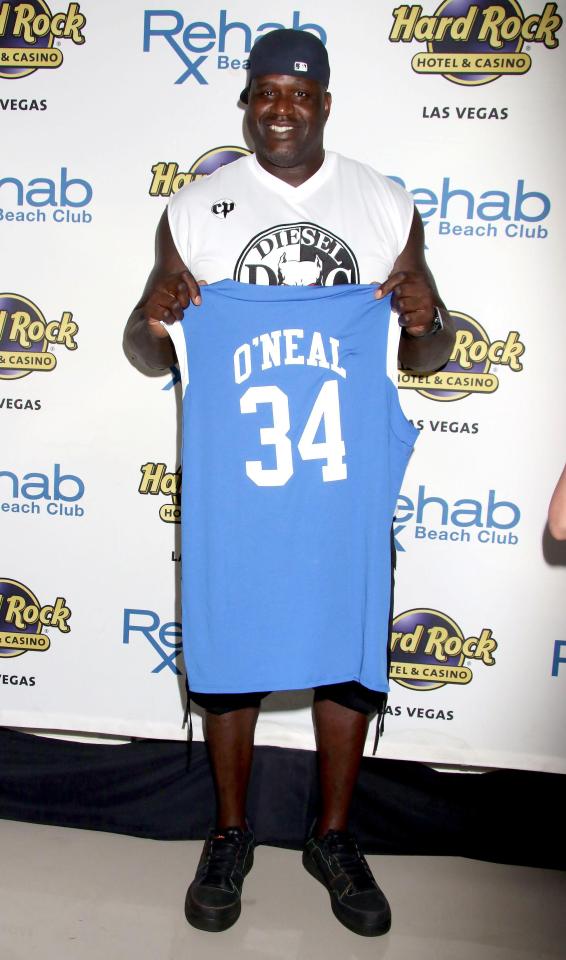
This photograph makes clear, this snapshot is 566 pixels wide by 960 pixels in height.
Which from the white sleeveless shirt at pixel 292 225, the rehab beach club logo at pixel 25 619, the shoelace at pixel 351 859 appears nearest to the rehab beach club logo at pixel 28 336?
the white sleeveless shirt at pixel 292 225

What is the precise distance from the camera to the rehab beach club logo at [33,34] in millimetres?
1995

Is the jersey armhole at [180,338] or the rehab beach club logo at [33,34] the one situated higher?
the rehab beach club logo at [33,34]

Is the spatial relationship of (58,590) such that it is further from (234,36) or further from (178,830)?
(234,36)

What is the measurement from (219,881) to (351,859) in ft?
0.97

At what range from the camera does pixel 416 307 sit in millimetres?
1621

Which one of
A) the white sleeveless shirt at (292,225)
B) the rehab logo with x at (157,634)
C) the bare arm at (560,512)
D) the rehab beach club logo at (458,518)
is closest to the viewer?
the bare arm at (560,512)

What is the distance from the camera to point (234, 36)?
1.96 metres

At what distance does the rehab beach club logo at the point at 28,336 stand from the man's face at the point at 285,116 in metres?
0.69

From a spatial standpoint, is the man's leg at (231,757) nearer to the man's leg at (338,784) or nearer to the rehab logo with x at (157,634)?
the man's leg at (338,784)

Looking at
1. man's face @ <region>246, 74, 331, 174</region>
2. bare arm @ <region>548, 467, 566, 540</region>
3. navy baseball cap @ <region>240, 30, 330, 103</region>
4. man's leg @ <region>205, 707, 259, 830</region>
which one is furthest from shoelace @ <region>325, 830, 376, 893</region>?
navy baseball cap @ <region>240, 30, 330, 103</region>

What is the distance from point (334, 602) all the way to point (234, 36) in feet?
4.51

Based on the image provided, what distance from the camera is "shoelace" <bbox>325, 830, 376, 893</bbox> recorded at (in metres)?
1.76

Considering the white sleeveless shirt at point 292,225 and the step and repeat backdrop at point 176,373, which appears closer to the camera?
the white sleeveless shirt at point 292,225

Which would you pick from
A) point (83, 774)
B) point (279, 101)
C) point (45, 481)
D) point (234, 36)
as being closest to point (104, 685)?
point (83, 774)
